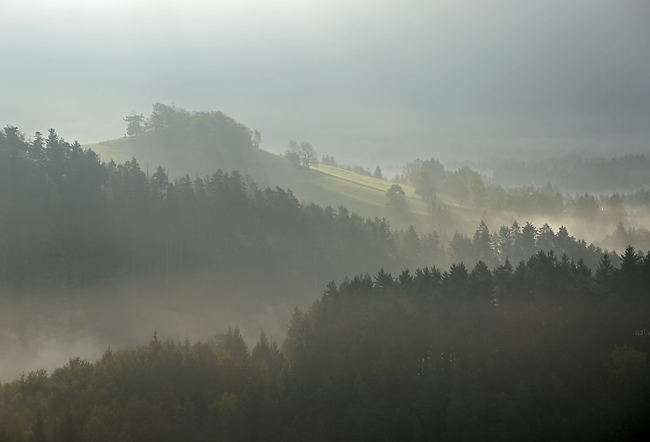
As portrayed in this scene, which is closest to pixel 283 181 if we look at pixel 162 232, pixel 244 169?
pixel 244 169

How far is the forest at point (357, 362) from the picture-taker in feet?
195

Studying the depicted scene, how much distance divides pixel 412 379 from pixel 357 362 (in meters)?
7.45

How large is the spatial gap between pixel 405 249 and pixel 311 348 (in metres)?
72.1

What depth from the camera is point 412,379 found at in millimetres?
67188

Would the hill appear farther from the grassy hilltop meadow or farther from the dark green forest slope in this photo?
the dark green forest slope

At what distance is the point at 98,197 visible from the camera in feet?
346

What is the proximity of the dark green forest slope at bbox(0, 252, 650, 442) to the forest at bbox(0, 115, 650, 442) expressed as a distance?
0.66 ft

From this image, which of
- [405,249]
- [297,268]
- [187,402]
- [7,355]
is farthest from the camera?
[405,249]

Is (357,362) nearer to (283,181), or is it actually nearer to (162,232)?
(162,232)

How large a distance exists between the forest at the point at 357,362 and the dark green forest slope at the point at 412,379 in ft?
0.66

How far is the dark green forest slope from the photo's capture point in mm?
58875

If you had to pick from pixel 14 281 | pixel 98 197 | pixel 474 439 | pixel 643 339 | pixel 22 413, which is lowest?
pixel 474 439

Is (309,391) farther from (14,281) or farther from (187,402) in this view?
(14,281)

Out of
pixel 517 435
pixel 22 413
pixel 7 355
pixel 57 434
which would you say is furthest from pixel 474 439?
pixel 7 355
